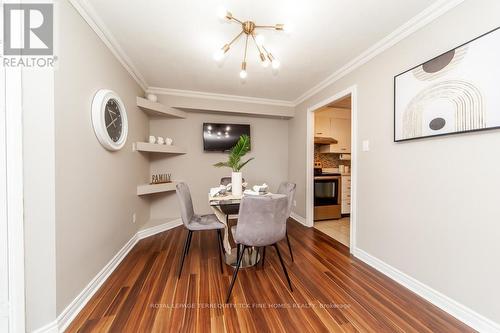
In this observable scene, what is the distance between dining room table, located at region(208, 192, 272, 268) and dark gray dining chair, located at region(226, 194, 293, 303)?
321mm

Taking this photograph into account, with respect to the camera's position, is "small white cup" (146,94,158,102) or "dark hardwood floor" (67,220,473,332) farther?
"small white cup" (146,94,158,102)

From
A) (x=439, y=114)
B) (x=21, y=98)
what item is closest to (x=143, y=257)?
(x=21, y=98)

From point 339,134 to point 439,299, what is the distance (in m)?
3.32

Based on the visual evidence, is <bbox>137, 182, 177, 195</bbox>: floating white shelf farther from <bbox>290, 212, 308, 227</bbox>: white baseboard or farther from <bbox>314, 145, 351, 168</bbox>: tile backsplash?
<bbox>314, 145, 351, 168</bbox>: tile backsplash

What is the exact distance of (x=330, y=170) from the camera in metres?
4.36

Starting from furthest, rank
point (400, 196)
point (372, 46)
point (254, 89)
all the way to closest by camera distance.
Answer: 1. point (254, 89)
2. point (372, 46)
3. point (400, 196)

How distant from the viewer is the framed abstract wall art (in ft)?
3.95

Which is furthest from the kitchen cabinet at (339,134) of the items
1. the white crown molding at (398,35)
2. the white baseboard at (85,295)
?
the white baseboard at (85,295)

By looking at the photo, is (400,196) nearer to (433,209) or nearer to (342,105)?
(433,209)

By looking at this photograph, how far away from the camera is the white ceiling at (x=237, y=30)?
1.51 meters

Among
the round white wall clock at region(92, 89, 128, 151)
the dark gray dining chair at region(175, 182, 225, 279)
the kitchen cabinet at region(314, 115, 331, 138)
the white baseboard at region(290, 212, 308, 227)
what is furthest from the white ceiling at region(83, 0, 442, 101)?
the white baseboard at region(290, 212, 308, 227)

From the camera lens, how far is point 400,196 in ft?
5.96

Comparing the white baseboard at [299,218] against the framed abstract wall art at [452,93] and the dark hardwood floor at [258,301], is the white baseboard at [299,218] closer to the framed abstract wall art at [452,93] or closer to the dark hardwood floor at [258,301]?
the dark hardwood floor at [258,301]

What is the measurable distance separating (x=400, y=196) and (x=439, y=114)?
0.79 metres
